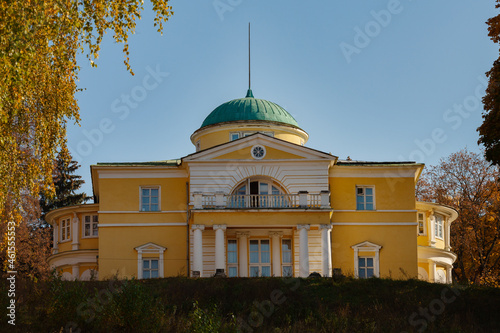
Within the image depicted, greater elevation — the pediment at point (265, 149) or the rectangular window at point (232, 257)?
the pediment at point (265, 149)

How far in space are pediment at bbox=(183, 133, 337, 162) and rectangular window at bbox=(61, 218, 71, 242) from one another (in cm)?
910

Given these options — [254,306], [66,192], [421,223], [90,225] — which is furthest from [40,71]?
[66,192]

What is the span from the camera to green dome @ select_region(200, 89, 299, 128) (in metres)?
45.3

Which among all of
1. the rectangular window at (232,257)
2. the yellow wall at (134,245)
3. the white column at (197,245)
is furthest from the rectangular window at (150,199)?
the rectangular window at (232,257)

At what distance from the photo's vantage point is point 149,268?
39656mm

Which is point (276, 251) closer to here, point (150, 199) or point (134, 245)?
point (150, 199)

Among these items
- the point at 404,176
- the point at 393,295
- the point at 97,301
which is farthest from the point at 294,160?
the point at 97,301

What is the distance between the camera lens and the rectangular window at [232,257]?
3884 cm

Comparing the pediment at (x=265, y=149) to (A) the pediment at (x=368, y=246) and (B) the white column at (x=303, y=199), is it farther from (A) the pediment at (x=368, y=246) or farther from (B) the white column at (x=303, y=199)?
(A) the pediment at (x=368, y=246)

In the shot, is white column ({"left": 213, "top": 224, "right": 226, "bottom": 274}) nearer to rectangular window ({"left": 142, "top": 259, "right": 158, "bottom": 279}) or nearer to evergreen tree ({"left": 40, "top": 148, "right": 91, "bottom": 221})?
rectangular window ({"left": 142, "top": 259, "right": 158, "bottom": 279})

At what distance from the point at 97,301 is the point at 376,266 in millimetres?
20254

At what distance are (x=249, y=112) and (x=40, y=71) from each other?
89.4 feet

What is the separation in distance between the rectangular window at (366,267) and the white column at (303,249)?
13.6ft

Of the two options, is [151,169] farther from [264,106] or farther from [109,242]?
[264,106]
